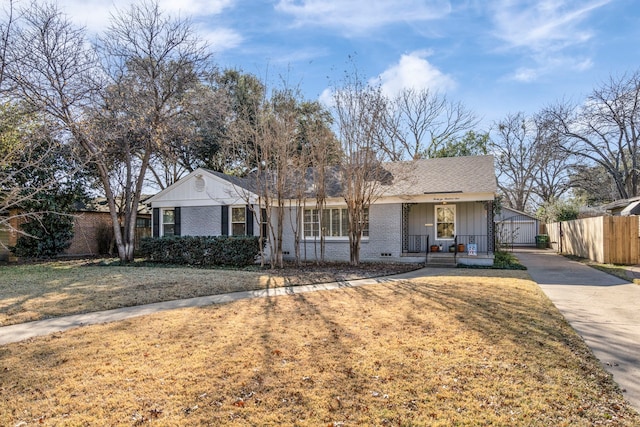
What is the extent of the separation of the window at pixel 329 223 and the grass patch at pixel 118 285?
250cm

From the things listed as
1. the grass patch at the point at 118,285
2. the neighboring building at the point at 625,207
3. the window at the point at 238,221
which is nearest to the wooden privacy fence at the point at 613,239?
the neighboring building at the point at 625,207

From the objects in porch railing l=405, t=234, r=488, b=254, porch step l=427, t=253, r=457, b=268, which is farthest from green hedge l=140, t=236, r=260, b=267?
porch step l=427, t=253, r=457, b=268

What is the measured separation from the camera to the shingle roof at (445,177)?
15.2 metres

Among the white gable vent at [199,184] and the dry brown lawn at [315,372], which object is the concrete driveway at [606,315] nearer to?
the dry brown lawn at [315,372]

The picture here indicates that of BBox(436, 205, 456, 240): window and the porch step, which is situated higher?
BBox(436, 205, 456, 240): window

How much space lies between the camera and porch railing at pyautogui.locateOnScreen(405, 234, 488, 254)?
626 inches

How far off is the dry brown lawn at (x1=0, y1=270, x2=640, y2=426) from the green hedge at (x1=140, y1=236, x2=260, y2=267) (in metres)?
8.06

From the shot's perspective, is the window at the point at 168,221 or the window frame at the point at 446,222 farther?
the window at the point at 168,221

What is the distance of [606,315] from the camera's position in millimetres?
6773

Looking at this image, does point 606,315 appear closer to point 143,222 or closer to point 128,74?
point 128,74

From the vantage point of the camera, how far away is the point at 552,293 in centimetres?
903

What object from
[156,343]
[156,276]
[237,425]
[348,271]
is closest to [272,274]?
[348,271]

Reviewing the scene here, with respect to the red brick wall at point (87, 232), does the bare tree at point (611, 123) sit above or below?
above

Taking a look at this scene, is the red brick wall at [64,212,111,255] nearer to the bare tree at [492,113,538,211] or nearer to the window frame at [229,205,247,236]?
the window frame at [229,205,247,236]
